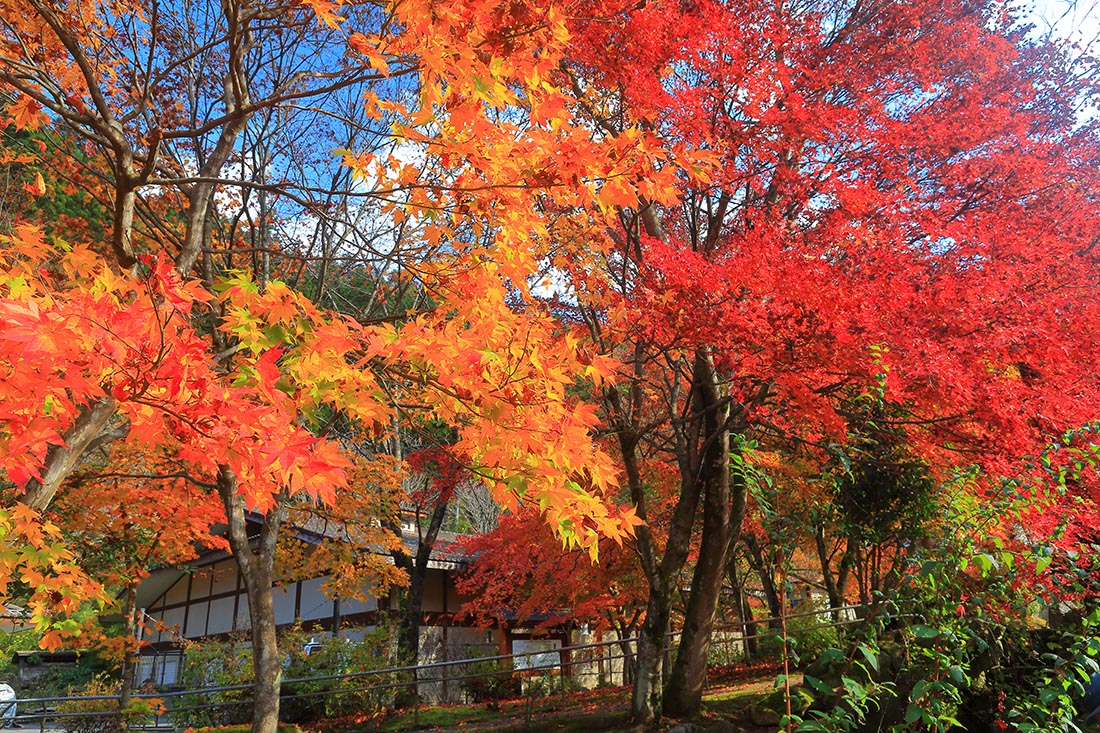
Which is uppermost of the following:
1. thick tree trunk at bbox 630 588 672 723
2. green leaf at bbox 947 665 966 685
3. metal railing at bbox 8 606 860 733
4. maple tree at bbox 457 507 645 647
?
maple tree at bbox 457 507 645 647

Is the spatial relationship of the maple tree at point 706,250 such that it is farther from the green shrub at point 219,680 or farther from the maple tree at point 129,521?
the green shrub at point 219,680

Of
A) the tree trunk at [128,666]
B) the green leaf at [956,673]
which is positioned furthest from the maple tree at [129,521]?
the green leaf at [956,673]

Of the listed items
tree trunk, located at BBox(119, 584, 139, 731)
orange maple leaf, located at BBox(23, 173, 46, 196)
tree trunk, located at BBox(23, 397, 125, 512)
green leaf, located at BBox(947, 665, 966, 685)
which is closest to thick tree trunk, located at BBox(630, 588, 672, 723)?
green leaf, located at BBox(947, 665, 966, 685)

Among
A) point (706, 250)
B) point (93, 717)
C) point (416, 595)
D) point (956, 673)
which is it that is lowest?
point (93, 717)

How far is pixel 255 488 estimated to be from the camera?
3006 mm

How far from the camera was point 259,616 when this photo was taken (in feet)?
26.9

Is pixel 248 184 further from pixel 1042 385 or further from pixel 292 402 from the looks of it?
pixel 1042 385

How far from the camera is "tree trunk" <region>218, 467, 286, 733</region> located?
7957mm

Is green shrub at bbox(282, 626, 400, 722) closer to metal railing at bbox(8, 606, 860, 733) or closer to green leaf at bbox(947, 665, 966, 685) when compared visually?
metal railing at bbox(8, 606, 860, 733)

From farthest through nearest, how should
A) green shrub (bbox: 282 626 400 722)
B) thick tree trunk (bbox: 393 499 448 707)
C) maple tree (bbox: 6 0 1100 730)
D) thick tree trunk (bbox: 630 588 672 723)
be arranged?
thick tree trunk (bbox: 393 499 448 707) < green shrub (bbox: 282 626 400 722) < thick tree trunk (bbox: 630 588 672 723) < maple tree (bbox: 6 0 1100 730)

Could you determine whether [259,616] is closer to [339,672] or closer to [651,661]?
[651,661]

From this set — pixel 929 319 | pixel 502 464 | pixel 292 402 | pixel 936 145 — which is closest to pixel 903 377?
pixel 929 319

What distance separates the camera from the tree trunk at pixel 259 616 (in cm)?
796

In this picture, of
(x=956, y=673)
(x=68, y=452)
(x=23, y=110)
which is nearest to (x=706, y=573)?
(x=956, y=673)
